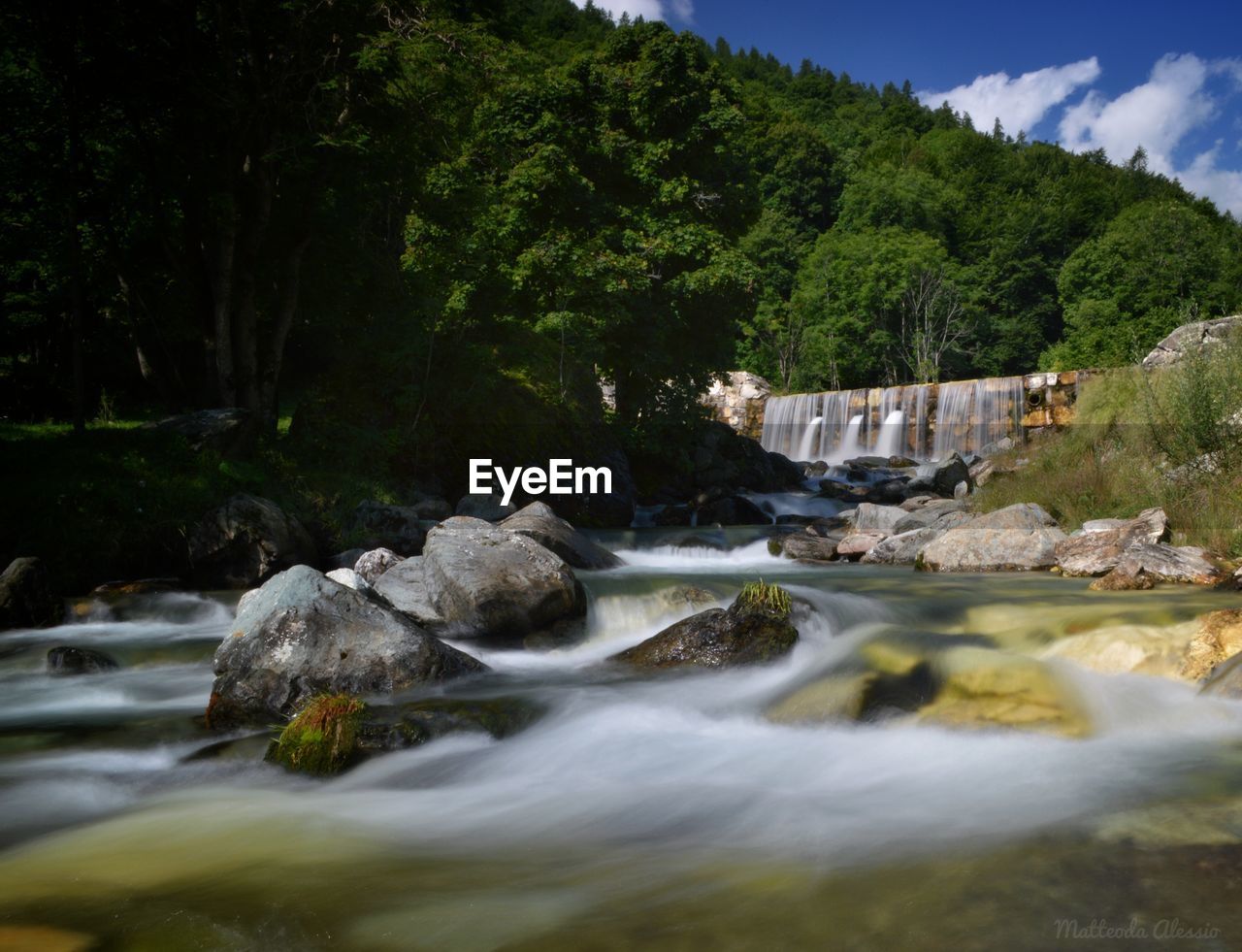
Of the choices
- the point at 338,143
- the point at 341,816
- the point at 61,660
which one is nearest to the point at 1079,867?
the point at 341,816

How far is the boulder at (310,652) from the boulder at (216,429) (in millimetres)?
7717

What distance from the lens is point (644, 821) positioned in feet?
16.1

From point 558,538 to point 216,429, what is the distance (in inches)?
256

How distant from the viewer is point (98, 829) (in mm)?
4781

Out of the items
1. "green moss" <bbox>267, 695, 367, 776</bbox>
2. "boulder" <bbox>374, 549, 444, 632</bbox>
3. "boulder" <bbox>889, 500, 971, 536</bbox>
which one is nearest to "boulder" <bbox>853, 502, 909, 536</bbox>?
"boulder" <bbox>889, 500, 971, 536</bbox>

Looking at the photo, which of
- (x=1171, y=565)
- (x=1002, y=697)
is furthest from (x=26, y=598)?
(x=1171, y=565)

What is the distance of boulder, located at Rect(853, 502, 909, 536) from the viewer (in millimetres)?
16109

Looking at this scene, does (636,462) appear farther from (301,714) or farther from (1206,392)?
(301,714)

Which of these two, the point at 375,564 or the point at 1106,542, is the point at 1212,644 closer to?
the point at 1106,542

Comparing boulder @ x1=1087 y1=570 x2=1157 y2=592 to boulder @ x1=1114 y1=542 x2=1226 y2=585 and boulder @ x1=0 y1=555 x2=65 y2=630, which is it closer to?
boulder @ x1=1114 y1=542 x2=1226 y2=585

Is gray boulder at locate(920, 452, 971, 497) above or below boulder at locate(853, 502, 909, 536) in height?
above

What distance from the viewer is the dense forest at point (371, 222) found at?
15008 millimetres

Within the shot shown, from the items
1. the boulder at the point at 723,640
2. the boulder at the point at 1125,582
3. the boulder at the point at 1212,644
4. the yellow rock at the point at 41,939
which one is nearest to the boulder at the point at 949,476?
the boulder at the point at 1125,582

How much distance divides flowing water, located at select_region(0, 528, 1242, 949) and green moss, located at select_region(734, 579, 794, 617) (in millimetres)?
372
